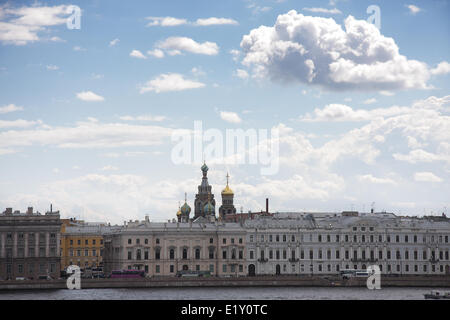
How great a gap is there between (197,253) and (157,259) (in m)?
5.27

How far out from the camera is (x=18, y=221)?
320 ft

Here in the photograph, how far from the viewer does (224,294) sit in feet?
261

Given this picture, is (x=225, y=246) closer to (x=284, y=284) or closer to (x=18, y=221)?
(x=284, y=284)

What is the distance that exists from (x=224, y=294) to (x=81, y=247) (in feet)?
142

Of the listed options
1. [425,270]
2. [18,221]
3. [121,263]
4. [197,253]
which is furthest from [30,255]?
[425,270]

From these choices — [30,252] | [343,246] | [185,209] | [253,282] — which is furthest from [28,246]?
[185,209]

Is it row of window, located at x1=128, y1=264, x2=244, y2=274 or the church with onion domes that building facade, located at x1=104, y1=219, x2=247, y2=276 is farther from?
the church with onion domes

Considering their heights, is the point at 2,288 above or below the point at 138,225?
below

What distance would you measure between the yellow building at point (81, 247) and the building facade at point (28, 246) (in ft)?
58.4

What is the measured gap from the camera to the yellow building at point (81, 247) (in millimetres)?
116188

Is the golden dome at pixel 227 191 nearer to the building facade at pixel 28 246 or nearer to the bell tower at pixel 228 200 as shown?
the bell tower at pixel 228 200

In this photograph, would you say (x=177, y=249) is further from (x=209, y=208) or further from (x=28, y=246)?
(x=209, y=208)

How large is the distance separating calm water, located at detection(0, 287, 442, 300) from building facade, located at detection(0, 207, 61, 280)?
1251cm
